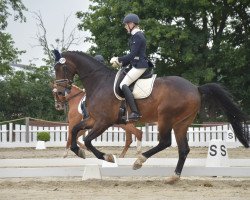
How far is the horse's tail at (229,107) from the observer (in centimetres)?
926

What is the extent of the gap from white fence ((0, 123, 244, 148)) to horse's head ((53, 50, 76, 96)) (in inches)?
492

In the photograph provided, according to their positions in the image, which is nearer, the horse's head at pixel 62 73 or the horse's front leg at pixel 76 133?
the horse's front leg at pixel 76 133

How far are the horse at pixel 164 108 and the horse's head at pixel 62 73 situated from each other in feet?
0.06

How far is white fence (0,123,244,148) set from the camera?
22094 mm

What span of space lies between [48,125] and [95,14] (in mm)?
11192

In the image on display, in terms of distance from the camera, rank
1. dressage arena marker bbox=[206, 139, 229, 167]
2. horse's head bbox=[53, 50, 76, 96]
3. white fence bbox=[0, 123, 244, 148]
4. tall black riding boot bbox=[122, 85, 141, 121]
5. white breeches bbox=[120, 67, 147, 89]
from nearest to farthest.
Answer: tall black riding boot bbox=[122, 85, 141, 121] → white breeches bbox=[120, 67, 147, 89] → horse's head bbox=[53, 50, 76, 96] → dressage arena marker bbox=[206, 139, 229, 167] → white fence bbox=[0, 123, 244, 148]

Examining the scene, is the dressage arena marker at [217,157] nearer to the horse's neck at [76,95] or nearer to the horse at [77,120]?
the horse at [77,120]

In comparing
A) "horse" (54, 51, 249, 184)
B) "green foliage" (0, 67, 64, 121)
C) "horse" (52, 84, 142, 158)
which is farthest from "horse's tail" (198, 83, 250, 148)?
"green foliage" (0, 67, 64, 121)

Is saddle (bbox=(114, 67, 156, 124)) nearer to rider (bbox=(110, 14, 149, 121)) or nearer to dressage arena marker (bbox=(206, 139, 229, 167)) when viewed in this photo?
rider (bbox=(110, 14, 149, 121))

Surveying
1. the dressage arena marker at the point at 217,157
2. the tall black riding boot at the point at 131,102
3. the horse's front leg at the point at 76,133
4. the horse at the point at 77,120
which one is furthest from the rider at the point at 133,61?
the horse at the point at 77,120

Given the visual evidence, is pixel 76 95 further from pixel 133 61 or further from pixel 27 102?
pixel 27 102

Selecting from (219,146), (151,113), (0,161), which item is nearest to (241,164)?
(219,146)

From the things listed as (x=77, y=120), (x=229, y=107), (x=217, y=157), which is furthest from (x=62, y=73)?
(x=77, y=120)

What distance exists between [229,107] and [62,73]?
9.36 ft
